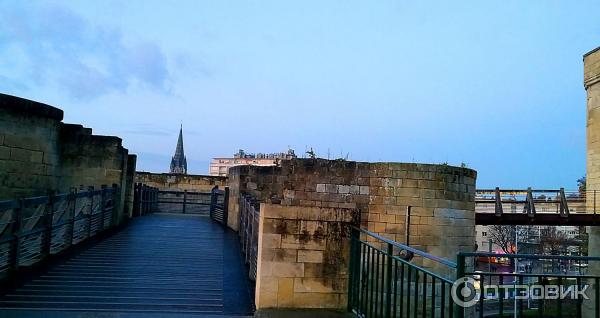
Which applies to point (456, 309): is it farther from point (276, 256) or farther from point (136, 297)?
point (136, 297)

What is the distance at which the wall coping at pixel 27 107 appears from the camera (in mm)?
10836

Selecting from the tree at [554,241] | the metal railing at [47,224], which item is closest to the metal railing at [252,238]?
the metal railing at [47,224]

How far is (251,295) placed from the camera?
6426 mm

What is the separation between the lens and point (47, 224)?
8242 mm

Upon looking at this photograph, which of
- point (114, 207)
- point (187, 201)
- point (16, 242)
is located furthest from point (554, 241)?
point (16, 242)

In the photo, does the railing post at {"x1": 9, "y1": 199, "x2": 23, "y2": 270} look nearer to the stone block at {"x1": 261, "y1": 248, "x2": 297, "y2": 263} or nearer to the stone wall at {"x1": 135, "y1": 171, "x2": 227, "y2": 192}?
the stone block at {"x1": 261, "y1": 248, "x2": 297, "y2": 263}

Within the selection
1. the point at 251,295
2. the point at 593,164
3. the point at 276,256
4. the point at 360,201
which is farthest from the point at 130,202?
the point at 593,164

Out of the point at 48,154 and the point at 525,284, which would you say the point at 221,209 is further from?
the point at 525,284

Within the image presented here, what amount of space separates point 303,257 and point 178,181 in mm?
19826

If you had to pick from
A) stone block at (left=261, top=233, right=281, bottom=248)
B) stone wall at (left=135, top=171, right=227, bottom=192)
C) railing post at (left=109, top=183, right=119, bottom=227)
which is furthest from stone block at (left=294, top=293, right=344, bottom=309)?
stone wall at (left=135, top=171, right=227, bottom=192)

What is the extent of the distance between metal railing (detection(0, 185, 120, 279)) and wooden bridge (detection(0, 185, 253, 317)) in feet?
0.06

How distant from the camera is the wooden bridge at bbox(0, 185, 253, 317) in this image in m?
5.66

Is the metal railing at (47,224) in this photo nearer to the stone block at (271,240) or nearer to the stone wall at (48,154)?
the stone wall at (48,154)

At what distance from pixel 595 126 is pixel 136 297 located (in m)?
21.4
